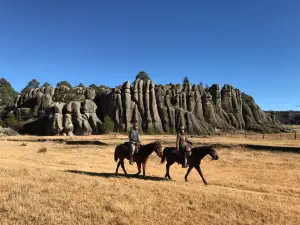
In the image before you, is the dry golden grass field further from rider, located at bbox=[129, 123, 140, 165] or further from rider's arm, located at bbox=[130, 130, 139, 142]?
rider's arm, located at bbox=[130, 130, 139, 142]

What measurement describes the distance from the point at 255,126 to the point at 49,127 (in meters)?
58.5

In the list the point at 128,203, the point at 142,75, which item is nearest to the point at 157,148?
the point at 128,203

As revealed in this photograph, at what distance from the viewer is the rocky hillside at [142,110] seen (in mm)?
68812

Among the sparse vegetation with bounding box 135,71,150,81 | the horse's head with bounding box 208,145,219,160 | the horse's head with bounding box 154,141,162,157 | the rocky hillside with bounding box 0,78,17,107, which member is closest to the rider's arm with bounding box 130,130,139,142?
the horse's head with bounding box 154,141,162,157

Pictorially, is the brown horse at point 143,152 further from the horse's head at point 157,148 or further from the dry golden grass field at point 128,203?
the dry golden grass field at point 128,203

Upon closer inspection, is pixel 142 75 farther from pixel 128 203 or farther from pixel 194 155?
pixel 128 203

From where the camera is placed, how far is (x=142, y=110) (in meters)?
73.7

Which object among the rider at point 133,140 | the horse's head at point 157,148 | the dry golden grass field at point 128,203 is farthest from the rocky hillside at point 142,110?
the dry golden grass field at point 128,203

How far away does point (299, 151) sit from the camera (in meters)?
29.4

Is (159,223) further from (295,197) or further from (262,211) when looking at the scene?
(295,197)

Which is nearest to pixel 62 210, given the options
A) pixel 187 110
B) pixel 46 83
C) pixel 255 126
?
pixel 187 110

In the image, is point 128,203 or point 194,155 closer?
point 128,203

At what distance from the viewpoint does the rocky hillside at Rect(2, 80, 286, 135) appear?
226 feet

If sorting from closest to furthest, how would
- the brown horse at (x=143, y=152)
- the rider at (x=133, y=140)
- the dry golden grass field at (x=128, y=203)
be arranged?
the dry golden grass field at (x=128, y=203) → the brown horse at (x=143, y=152) → the rider at (x=133, y=140)
